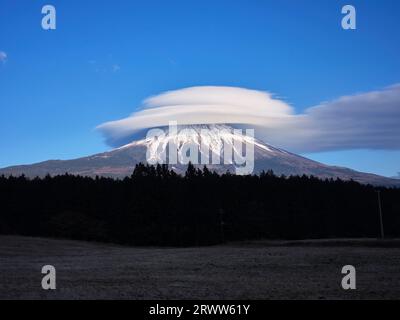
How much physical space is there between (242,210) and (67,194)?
29.0 metres

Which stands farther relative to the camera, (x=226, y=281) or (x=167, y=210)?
(x=167, y=210)

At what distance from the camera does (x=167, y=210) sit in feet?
297

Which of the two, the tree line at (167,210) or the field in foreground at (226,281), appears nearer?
the field in foreground at (226,281)

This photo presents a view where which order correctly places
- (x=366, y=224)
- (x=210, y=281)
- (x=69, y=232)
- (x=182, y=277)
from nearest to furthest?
(x=210, y=281) → (x=182, y=277) → (x=69, y=232) → (x=366, y=224)

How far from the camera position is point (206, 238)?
8769cm

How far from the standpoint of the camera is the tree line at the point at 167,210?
3494 inches

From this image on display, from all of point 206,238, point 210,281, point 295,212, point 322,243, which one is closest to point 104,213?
point 206,238

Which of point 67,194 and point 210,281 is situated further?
point 67,194

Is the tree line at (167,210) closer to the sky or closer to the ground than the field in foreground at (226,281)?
closer to the sky

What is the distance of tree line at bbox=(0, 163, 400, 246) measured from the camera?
291 ft

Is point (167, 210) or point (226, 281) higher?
point (167, 210)

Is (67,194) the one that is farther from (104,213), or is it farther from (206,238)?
(206,238)

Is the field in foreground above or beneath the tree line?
beneath

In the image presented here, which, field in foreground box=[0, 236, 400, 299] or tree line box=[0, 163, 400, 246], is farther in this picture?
tree line box=[0, 163, 400, 246]
